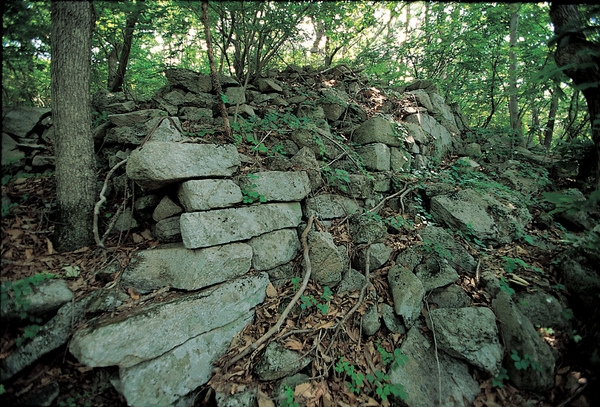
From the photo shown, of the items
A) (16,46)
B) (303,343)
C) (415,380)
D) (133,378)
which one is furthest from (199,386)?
(16,46)

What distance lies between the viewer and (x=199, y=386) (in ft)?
8.57

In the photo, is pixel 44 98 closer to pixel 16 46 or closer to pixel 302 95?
pixel 16 46

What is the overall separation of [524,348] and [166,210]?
4371mm

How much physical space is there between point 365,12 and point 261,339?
7.45 m

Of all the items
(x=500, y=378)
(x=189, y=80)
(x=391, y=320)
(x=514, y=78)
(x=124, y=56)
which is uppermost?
(x=514, y=78)

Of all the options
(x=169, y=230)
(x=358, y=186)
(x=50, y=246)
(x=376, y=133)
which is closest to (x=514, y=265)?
(x=358, y=186)

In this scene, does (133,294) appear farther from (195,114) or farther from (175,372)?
(195,114)

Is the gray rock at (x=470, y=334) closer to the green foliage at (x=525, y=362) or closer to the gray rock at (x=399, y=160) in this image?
the green foliage at (x=525, y=362)

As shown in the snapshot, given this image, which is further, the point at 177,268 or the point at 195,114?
the point at 195,114

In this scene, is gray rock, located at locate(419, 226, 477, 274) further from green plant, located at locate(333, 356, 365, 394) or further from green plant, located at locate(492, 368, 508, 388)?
green plant, located at locate(333, 356, 365, 394)

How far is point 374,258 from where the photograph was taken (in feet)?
11.8

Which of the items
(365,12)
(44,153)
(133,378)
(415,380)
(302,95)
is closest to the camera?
(133,378)

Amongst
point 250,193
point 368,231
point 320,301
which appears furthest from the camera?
point 368,231

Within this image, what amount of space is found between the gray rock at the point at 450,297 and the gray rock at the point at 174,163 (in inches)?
123
